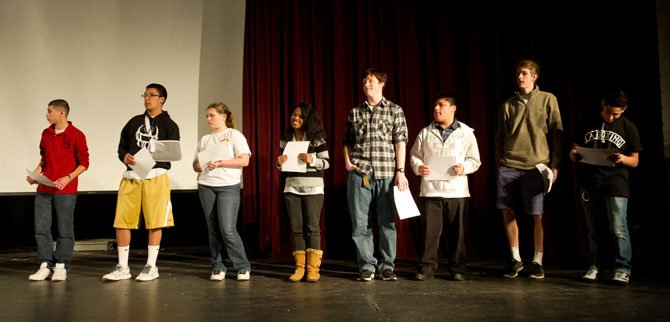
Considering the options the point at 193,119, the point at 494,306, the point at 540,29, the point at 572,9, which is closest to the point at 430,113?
the point at 540,29

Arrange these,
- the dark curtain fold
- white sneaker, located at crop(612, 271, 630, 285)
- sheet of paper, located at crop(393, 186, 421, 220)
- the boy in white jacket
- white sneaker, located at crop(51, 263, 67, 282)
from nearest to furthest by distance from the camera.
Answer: white sneaker, located at crop(612, 271, 630, 285) < sheet of paper, located at crop(393, 186, 421, 220) < the boy in white jacket < white sneaker, located at crop(51, 263, 67, 282) < the dark curtain fold

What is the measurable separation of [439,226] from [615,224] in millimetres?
1026

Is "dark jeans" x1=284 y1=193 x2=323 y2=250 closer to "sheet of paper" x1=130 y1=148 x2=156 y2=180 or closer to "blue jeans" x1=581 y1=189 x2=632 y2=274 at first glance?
"sheet of paper" x1=130 y1=148 x2=156 y2=180

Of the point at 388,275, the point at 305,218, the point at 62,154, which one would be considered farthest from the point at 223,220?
the point at 62,154

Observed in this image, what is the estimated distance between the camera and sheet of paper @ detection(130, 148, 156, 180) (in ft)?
11.7

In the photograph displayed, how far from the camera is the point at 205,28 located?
4953 mm

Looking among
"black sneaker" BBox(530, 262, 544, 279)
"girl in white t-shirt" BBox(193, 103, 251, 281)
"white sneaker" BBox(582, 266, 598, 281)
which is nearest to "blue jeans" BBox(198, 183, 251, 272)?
"girl in white t-shirt" BBox(193, 103, 251, 281)

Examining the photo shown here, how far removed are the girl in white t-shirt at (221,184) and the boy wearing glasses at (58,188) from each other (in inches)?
33.6

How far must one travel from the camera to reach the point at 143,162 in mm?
3570

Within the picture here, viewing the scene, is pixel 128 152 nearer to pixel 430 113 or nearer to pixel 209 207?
pixel 209 207

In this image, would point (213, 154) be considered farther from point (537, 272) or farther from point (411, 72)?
point (537, 272)

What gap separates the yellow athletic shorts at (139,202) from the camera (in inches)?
144

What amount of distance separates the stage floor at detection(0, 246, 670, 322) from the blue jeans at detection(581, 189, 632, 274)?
0.16 meters

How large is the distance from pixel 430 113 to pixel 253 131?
4.88 feet
